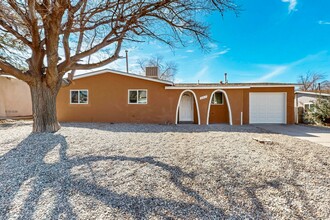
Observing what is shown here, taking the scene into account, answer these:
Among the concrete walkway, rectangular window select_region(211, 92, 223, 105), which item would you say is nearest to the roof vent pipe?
rectangular window select_region(211, 92, 223, 105)

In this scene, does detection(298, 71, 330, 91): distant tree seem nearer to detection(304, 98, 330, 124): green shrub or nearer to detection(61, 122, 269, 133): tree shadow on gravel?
detection(304, 98, 330, 124): green shrub

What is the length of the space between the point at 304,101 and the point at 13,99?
81.0ft

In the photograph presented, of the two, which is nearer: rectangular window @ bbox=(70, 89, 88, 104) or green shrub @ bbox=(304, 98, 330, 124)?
green shrub @ bbox=(304, 98, 330, 124)

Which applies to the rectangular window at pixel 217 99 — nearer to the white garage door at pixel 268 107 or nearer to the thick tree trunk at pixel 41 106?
the white garage door at pixel 268 107

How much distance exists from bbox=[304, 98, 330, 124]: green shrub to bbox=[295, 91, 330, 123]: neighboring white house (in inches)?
20.2

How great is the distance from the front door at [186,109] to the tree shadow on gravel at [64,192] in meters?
9.36

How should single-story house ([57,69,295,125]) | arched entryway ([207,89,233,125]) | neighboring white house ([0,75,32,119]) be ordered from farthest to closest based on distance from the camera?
1. neighboring white house ([0,75,32,119])
2. arched entryway ([207,89,233,125])
3. single-story house ([57,69,295,125])

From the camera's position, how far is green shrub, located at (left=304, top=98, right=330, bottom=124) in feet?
39.0

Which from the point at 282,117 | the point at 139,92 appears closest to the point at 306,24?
the point at 282,117

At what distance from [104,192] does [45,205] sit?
0.79m

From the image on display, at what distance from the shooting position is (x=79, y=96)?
1233cm

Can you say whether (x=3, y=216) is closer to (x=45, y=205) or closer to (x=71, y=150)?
(x=45, y=205)

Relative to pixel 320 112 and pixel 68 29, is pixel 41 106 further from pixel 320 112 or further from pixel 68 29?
pixel 320 112

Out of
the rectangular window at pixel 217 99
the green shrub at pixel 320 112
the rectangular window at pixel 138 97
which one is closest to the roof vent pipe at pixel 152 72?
the rectangular window at pixel 138 97
